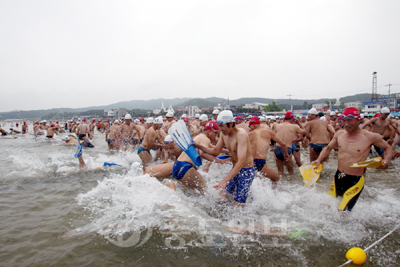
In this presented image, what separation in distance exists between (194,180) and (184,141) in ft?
2.81

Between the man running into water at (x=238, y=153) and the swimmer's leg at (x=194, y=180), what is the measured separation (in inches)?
22.4

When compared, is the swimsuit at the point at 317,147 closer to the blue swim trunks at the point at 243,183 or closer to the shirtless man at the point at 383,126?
the shirtless man at the point at 383,126

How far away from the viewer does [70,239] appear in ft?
10.5

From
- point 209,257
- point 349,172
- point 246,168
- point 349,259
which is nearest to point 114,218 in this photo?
point 209,257

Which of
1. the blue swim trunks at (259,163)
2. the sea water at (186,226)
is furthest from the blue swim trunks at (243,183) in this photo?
the blue swim trunks at (259,163)

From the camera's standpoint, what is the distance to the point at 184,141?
395 cm

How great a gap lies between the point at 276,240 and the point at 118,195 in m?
3.35

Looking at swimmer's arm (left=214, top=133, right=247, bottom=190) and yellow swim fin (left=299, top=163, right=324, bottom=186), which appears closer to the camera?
swimmer's arm (left=214, top=133, right=247, bottom=190)

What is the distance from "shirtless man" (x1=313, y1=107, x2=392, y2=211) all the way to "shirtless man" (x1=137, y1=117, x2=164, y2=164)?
5.64 meters

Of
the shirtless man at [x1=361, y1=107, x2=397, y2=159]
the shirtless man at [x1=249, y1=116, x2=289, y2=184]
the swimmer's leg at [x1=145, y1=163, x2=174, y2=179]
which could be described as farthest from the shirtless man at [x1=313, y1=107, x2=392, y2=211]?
the shirtless man at [x1=361, y1=107, x2=397, y2=159]

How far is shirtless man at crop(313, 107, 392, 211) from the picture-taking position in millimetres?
3191

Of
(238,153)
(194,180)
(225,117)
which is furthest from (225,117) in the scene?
(194,180)

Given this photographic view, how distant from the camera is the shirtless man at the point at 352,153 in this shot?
10.5ft

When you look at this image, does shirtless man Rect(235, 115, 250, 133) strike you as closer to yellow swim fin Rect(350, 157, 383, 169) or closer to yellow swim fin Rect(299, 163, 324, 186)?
yellow swim fin Rect(299, 163, 324, 186)
